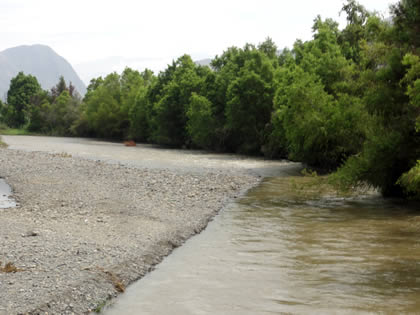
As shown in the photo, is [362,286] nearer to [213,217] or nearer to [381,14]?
[213,217]

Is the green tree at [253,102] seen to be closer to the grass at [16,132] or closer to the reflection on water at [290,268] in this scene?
the reflection on water at [290,268]

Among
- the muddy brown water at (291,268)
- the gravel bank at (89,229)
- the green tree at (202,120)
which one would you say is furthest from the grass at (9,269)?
the green tree at (202,120)

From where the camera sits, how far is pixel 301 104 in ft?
128

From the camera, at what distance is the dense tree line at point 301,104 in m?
25.3

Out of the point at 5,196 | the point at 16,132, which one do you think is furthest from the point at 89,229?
the point at 16,132

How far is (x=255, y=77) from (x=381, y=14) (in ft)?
126

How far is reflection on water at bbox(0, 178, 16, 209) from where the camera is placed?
2370 centimetres

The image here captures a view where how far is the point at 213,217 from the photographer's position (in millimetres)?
22938

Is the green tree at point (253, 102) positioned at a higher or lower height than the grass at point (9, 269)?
higher

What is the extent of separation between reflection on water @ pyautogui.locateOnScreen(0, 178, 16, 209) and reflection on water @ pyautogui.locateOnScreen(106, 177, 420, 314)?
31.6 ft

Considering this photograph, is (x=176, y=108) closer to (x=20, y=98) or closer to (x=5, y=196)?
(x=5, y=196)

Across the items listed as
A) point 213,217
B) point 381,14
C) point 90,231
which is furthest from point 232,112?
point 90,231

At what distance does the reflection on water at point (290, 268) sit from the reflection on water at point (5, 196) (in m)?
9.62

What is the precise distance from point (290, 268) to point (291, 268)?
0.09ft
